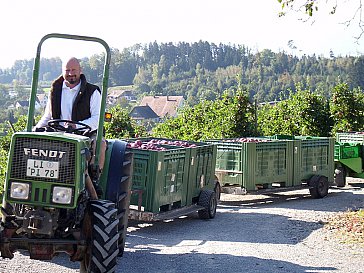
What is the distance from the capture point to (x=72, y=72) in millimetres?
8656

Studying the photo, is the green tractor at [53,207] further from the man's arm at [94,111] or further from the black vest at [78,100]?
the black vest at [78,100]

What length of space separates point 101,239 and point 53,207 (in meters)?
0.60

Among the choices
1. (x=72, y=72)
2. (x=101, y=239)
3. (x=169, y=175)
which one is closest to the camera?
(x=101, y=239)

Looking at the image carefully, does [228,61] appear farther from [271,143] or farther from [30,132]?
[30,132]

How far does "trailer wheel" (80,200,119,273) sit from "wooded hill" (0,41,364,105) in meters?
65.1

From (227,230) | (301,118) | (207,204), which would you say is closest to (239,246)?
(227,230)

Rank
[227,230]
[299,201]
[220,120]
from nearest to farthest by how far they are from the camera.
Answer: [227,230] < [299,201] < [220,120]

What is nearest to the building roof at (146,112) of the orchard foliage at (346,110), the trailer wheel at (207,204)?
the orchard foliage at (346,110)

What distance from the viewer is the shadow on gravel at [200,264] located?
9.44 metres

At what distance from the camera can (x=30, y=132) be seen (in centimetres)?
756

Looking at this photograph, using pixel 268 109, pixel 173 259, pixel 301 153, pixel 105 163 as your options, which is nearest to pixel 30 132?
pixel 105 163

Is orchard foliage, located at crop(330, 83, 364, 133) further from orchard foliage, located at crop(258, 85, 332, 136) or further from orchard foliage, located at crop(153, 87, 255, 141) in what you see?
orchard foliage, located at crop(153, 87, 255, 141)

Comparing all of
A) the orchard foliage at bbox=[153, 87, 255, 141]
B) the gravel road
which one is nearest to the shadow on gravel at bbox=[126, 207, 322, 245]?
the gravel road

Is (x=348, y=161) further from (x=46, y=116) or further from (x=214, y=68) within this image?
(x=214, y=68)
